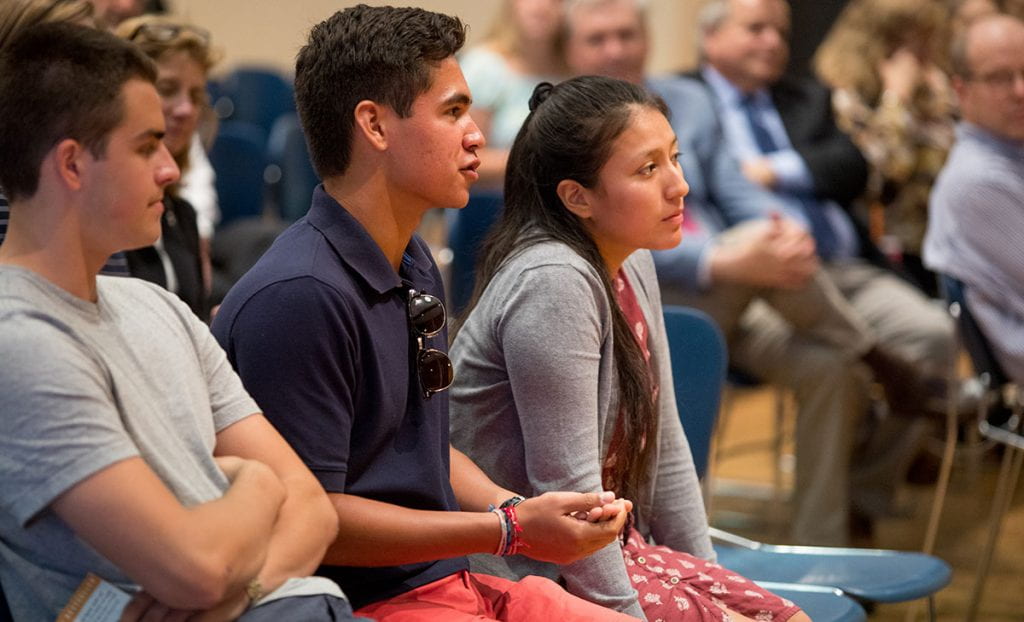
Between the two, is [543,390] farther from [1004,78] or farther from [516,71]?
[516,71]

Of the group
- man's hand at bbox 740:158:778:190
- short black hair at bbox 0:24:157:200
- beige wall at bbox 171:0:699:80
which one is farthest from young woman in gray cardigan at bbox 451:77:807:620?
beige wall at bbox 171:0:699:80

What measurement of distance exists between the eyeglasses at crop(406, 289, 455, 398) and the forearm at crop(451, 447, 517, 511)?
0.61 ft

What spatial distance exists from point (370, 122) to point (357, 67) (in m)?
0.07

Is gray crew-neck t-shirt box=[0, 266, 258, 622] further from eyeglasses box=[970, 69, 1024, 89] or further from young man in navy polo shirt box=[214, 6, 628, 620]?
eyeglasses box=[970, 69, 1024, 89]

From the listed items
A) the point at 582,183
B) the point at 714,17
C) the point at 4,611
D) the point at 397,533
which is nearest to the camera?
the point at 4,611

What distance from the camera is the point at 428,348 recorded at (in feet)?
5.65

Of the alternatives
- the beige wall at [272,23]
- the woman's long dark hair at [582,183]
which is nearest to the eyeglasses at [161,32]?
the woman's long dark hair at [582,183]

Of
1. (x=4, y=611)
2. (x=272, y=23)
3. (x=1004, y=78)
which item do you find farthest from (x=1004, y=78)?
(x=272, y=23)

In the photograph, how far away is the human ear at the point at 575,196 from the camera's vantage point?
1.99m

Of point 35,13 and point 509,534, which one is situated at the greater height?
point 35,13

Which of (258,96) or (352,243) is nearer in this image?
(352,243)

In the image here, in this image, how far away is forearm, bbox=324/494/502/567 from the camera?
61.6 inches

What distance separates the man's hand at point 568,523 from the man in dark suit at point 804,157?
8.29 feet

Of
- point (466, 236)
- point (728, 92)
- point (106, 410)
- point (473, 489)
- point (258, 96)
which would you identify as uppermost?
point (106, 410)
